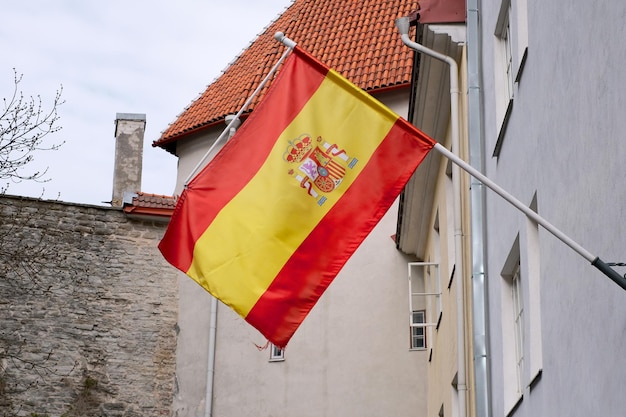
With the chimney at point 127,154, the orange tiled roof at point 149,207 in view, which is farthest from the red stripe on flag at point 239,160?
the chimney at point 127,154

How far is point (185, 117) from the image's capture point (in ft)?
82.6

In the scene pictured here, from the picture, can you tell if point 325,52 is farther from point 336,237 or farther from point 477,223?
point 336,237

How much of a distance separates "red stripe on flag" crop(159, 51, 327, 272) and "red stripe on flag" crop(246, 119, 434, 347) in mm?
618

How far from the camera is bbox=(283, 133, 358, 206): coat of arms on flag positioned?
25.3ft

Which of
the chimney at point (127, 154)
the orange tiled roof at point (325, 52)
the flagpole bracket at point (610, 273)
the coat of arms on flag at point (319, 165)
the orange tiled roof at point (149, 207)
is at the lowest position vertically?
the flagpole bracket at point (610, 273)

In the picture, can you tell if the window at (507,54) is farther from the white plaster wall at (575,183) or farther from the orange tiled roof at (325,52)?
the orange tiled roof at (325,52)

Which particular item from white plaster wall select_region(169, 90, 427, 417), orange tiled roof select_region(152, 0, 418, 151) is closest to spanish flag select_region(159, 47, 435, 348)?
white plaster wall select_region(169, 90, 427, 417)

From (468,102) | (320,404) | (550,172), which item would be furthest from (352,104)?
(320,404)

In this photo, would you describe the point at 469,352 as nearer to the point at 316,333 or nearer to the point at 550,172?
the point at 550,172

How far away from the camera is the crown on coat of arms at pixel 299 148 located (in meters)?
7.83

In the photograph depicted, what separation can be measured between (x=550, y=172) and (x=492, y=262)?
2802 mm

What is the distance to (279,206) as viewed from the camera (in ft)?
25.9

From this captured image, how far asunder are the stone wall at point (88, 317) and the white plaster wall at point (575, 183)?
14978 millimetres

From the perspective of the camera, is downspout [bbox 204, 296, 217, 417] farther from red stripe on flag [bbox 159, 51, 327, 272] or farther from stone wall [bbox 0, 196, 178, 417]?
red stripe on flag [bbox 159, 51, 327, 272]
